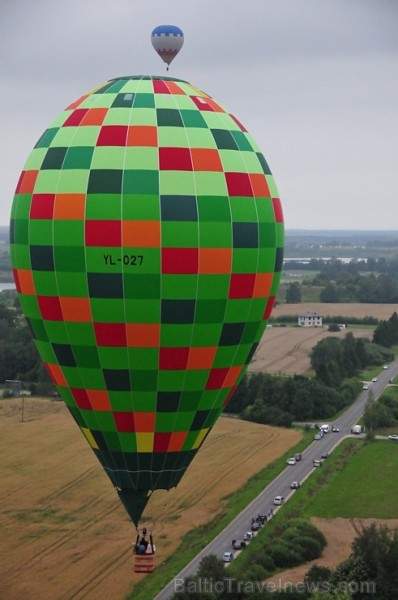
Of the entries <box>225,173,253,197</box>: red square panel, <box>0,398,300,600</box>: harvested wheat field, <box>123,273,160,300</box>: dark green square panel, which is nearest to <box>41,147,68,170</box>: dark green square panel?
<box>123,273,160,300</box>: dark green square panel

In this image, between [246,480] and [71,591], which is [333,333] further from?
[71,591]

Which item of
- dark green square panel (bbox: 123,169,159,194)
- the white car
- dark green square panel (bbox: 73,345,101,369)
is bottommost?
the white car

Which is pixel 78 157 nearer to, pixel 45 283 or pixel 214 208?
pixel 45 283

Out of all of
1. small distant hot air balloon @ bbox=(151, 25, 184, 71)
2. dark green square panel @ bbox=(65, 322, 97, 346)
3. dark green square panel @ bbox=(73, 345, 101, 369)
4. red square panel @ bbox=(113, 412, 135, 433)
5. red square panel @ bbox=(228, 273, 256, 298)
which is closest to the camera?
dark green square panel @ bbox=(65, 322, 97, 346)

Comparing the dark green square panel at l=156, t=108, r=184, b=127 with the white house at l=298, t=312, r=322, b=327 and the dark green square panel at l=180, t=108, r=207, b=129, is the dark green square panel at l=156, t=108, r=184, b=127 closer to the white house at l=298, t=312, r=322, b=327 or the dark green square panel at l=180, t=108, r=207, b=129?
the dark green square panel at l=180, t=108, r=207, b=129

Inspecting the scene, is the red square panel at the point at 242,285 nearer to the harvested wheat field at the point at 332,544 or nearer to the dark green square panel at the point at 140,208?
the dark green square panel at the point at 140,208

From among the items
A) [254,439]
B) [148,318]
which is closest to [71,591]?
[148,318]

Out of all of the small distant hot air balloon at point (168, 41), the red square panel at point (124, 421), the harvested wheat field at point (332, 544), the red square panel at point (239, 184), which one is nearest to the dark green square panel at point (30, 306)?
the red square panel at point (124, 421)
